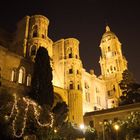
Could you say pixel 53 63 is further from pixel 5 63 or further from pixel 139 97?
pixel 139 97

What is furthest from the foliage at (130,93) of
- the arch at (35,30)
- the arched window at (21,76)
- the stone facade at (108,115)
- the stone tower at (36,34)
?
the arch at (35,30)

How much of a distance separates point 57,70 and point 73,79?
194 inches

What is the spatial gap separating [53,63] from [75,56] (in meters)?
4.89

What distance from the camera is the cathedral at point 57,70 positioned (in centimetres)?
3457

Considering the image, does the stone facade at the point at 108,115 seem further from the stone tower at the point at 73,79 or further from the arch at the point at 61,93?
the arch at the point at 61,93

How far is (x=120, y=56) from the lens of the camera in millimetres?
64812

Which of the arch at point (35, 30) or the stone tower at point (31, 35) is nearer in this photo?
the stone tower at point (31, 35)

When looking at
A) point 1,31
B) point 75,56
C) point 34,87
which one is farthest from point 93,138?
point 1,31

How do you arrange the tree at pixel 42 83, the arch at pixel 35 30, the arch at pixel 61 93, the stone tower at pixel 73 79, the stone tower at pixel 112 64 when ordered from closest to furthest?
1. the tree at pixel 42 83
2. the arch at pixel 61 93
3. the stone tower at pixel 73 79
4. the arch at pixel 35 30
5. the stone tower at pixel 112 64

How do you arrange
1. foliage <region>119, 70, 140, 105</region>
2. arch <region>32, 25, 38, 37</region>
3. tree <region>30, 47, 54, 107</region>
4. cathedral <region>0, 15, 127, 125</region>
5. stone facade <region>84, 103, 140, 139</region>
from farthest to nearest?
1. arch <region>32, 25, 38, 37</region>
2. foliage <region>119, 70, 140, 105</region>
3. cathedral <region>0, 15, 127, 125</region>
4. stone facade <region>84, 103, 140, 139</region>
5. tree <region>30, 47, 54, 107</region>

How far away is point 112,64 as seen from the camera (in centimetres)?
6431

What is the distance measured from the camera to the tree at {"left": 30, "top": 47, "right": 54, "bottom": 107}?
29.8 metres

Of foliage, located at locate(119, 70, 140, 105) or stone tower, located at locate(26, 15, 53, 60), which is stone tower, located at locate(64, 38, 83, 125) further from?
foliage, located at locate(119, 70, 140, 105)

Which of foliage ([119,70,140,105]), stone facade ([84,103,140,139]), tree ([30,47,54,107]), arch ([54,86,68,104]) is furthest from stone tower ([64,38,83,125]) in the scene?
tree ([30,47,54,107])
